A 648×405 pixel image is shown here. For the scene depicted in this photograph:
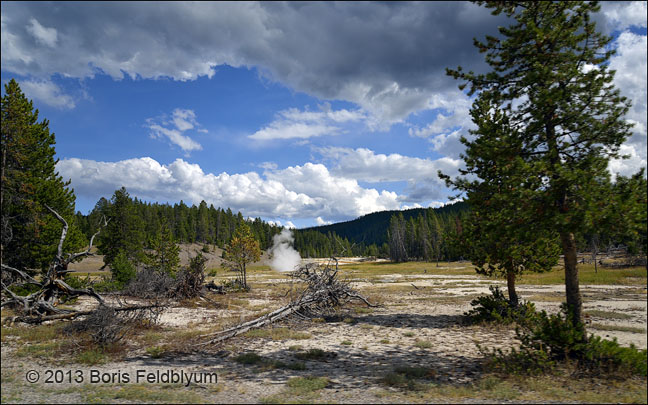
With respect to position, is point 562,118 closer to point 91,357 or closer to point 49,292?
point 91,357

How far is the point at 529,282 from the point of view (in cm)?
3575

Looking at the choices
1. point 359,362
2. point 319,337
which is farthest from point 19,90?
point 359,362

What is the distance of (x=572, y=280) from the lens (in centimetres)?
829

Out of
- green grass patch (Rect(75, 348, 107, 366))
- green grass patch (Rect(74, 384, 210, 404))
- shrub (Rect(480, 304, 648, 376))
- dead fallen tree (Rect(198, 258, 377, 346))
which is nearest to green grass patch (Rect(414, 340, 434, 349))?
shrub (Rect(480, 304, 648, 376))

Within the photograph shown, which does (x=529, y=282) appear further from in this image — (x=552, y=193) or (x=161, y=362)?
(x=161, y=362)

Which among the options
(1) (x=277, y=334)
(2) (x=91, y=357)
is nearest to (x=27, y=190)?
(2) (x=91, y=357)

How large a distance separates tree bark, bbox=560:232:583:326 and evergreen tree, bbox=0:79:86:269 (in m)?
24.1

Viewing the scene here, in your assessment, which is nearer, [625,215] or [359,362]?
[625,215]

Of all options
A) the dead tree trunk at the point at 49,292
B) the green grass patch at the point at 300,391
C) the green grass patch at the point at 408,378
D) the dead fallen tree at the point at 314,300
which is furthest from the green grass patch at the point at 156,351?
the green grass patch at the point at 408,378

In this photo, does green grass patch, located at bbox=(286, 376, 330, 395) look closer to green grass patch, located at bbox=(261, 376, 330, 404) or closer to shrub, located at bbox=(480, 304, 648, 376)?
green grass patch, located at bbox=(261, 376, 330, 404)

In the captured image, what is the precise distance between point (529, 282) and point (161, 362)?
36836 millimetres

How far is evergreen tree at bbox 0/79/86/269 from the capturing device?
18.2 metres

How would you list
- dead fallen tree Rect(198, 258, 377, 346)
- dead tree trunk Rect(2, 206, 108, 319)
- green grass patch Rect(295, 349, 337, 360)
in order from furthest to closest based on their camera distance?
dead fallen tree Rect(198, 258, 377, 346) → dead tree trunk Rect(2, 206, 108, 319) → green grass patch Rect(295, 349, 337, 360)

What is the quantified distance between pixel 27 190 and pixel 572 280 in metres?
24.9
